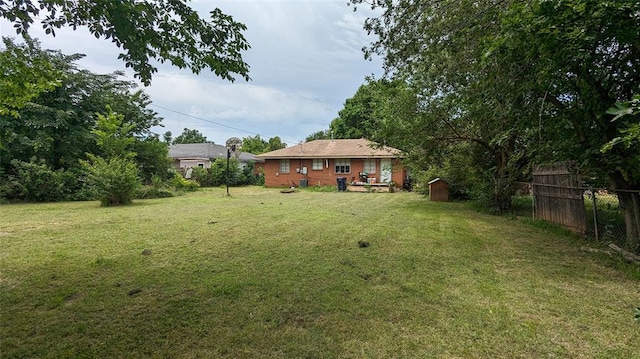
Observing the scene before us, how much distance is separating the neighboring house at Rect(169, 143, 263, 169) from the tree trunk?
25900 millimetres

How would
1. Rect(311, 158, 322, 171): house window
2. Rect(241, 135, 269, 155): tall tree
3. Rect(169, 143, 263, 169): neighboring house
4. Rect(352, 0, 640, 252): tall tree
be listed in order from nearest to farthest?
Rect(352, 0, 640, 252): tall tree, Rect(311, 158, 322, 171): house window, Rect(169, 143, 263, 169): neighboring house, Rect(241, 135, 269, 155): tall tree

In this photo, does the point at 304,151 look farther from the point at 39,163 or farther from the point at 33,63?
the point at 33,63

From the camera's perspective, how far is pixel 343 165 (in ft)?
72.0

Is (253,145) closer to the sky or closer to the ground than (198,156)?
closer to the sky

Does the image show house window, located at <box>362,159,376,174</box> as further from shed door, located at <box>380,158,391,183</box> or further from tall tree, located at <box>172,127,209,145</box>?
tall tree, located at <box>172,127,209,145</box>

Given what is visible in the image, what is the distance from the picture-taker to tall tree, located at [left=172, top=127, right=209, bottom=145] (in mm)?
63812

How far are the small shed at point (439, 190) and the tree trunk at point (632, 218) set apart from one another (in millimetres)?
8181

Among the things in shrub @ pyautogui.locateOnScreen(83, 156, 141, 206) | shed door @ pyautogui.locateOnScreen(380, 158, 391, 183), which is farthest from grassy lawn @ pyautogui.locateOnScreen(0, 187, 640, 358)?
shed door @ pyautogui.locateOnScreen(380, 158, 391, 183)

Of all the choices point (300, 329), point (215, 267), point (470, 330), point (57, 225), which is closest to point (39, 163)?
point (57, 225)

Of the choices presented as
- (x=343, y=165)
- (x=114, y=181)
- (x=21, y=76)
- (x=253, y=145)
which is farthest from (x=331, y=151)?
(x=253, y=145)

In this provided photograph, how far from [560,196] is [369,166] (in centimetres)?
1436

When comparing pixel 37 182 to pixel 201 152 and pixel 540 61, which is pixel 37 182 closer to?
pixel 540 61

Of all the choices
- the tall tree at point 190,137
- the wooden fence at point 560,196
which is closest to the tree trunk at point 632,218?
the wooden fence at point 560,196

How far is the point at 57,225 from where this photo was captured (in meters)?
7.80
